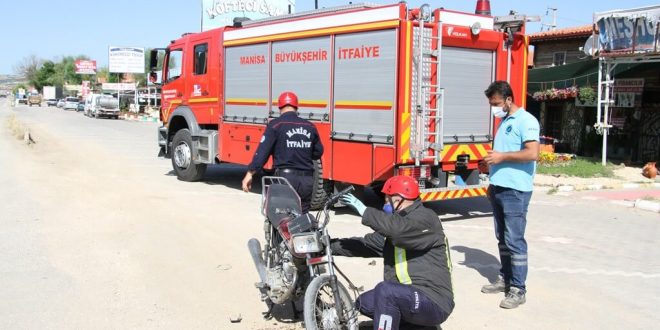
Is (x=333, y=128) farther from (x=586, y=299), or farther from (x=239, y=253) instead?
(x=586, y=299)

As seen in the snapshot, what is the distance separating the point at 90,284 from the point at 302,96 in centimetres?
518

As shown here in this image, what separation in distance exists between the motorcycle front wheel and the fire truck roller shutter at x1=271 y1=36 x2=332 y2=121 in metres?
5.67

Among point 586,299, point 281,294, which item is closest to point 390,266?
point 281,294

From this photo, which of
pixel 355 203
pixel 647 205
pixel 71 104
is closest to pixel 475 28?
pixel 647 205

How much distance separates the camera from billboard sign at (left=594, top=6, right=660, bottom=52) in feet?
46.6

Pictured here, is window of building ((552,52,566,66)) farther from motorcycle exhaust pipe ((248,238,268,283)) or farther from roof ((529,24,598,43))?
motorcycle exhaust pipe ((248,238,268,283))

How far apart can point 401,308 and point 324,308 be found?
57cm

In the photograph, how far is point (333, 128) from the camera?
9.37 m

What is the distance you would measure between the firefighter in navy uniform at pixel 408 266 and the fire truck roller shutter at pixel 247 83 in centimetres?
720

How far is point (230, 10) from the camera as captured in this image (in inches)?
1033

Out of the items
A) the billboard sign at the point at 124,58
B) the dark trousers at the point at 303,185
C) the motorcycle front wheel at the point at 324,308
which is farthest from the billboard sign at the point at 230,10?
the billboard sign at the point at 124,58

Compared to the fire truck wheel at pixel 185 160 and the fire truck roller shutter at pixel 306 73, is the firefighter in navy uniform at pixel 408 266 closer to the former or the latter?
the fire truck roller shutter at pixel 306 73

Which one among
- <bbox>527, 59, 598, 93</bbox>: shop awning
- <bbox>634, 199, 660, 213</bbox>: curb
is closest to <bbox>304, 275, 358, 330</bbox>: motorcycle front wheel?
<bbox>634, 199, 660, 213</bbox>: curb

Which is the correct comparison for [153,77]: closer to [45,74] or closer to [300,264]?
[300,264]
